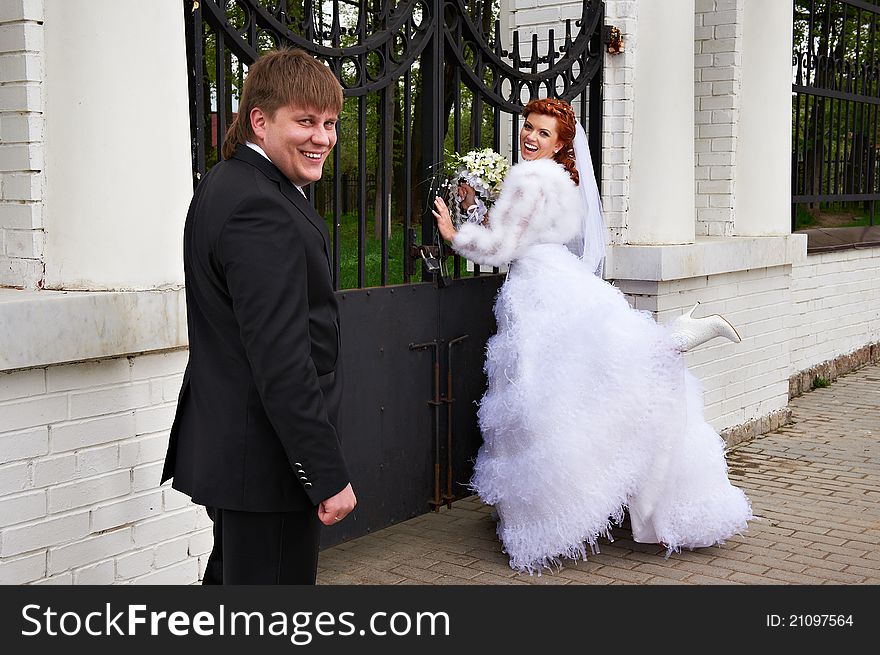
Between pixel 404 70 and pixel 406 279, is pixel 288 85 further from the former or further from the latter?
pixel 406 279

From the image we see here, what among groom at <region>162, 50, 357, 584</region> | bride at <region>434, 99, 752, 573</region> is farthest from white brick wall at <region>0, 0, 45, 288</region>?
bride at <region>434, 99, 752, 573</region>

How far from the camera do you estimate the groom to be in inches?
104

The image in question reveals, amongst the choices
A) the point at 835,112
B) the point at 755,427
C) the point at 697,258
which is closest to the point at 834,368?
the point at 835,112

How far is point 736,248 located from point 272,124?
190 inches

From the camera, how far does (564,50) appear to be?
19.9ft

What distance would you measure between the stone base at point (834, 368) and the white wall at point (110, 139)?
6.38 metres

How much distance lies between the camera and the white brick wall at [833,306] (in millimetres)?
9070

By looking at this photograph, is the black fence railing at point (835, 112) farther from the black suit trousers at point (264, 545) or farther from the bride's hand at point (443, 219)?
the black suit trousers at point (264, 545)

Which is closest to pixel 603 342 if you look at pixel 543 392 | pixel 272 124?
pixel 543 392

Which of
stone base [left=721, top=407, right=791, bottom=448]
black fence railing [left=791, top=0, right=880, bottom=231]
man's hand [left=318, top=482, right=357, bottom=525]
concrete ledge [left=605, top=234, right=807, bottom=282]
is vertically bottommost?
stone base [left=721, top=407, right=791, bottom=448]

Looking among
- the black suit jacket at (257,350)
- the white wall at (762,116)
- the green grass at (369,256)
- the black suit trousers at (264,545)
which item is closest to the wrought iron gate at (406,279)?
the black suit jacket at (257,350)

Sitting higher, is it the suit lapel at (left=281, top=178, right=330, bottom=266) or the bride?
the suit lapel at (left=281, top=178, right=330, bottom=266)

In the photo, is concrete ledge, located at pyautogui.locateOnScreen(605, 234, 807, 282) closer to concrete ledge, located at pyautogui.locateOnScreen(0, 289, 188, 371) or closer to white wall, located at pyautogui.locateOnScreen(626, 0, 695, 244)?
white wall, located at pyautogui.locateOnScreen(626, 0, 695, 244)

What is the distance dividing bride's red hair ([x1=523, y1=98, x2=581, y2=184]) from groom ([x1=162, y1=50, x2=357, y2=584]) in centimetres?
233
